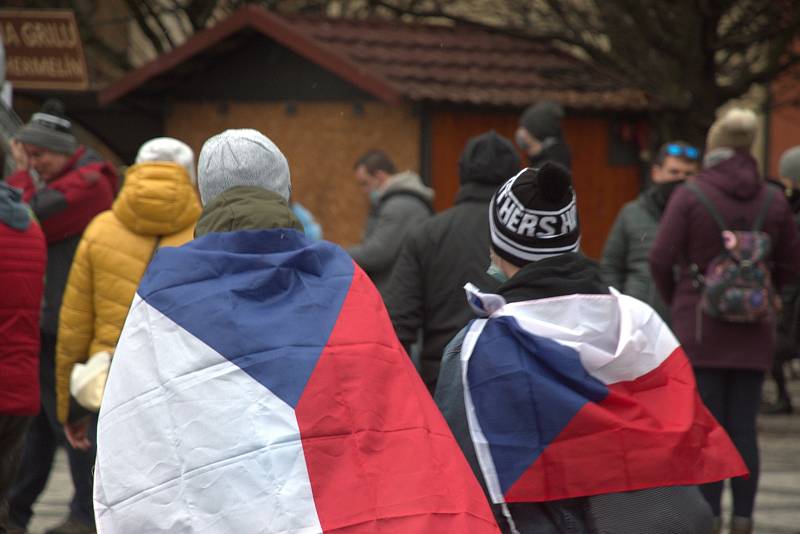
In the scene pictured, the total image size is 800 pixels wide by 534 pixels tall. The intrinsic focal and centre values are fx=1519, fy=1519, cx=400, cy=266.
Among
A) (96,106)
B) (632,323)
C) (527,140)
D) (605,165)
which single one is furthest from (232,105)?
(632,323)

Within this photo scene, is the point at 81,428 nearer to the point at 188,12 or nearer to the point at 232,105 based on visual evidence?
the point at 232,105

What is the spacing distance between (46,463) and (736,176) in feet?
12.3

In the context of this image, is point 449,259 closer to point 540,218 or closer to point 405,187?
point 540,218

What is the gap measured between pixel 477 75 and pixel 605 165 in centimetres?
133

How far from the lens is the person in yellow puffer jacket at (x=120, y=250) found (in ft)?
21.7

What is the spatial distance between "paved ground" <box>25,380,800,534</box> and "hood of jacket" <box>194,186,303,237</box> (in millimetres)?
4795

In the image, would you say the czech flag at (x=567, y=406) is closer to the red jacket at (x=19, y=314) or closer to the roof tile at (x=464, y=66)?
the red jacket at (x=19, y=314)

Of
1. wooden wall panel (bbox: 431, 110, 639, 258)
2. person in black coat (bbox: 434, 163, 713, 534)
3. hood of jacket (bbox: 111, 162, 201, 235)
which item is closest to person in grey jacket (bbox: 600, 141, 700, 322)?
hood of jacket (bbox: 111, 162, 201, 235)

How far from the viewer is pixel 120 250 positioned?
21.8 feet

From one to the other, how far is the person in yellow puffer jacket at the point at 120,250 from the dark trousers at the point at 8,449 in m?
0.42

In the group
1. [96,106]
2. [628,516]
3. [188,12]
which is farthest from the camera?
[188,12]

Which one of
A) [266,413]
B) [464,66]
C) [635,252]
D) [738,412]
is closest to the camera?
[266,413]

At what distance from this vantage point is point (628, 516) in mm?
3730

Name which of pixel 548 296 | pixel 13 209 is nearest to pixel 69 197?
pixel 13 209
